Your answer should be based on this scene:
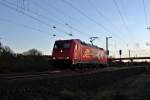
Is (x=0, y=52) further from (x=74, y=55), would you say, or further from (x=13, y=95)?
(x=13, y=95)

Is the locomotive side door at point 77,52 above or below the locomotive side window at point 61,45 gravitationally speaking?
below

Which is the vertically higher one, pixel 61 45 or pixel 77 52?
pixel 61 45

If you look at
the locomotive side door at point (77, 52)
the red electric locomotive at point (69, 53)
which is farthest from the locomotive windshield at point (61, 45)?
the locomotive side door at point (77, 52)

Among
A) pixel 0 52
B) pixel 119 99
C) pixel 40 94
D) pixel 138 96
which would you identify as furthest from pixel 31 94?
pixel 0 52

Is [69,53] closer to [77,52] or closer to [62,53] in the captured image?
[62,53]

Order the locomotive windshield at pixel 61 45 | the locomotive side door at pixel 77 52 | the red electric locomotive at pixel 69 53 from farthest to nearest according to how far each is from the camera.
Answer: the locomotive windshield at pixel 61 45
the locomotive side door at pixel 77 52
the red electric locomotive at pixel 69 53

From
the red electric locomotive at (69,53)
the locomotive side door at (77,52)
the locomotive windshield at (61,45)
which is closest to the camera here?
the red electric locomotive at (69,53)

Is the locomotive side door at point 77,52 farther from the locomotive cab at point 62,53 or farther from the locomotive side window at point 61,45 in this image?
the locomotive side window at point 61,45

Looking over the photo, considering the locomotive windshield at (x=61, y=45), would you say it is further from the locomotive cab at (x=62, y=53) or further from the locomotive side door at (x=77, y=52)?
the locomotive side door at (x=77, y=52)

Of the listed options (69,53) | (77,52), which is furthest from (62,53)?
(77,52)

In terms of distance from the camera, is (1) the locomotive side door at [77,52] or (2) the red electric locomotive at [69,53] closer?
(2) the red electric locomotive at [69,53]

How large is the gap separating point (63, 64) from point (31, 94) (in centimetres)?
2664

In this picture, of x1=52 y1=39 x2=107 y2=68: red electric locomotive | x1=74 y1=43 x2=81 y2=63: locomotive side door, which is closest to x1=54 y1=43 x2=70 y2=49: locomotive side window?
x1=52 y1=39 x2=107 y2=68: red electric locomotive

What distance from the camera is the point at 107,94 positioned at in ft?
56.0
